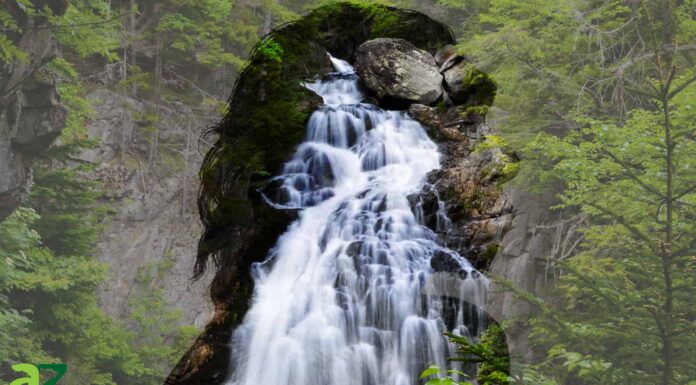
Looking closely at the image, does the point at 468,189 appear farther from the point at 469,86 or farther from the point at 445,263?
the point at 469,86

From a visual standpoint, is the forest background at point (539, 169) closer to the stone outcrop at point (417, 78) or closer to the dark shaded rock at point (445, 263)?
the stone outcrop at point (417, 78)

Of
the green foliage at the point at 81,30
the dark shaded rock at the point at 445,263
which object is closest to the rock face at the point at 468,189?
the dark shaded rock at the point at 445,263

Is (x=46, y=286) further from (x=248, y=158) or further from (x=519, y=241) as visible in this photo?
(x=519, y=241)

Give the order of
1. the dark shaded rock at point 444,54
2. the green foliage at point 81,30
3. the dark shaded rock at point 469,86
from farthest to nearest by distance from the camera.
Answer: the green foliage at point 81,30 → the dark shaded rock at point 444,54 → the dark shaded rock at point 469,86

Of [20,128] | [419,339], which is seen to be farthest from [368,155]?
[20,128]

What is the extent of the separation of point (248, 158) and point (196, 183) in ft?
51.7

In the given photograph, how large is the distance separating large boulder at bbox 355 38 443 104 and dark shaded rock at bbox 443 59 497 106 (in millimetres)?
162

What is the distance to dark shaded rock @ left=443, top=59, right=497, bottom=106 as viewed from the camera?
23.0 ft

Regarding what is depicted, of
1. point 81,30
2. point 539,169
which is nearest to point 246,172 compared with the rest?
point 539,169

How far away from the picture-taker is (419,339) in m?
5.12

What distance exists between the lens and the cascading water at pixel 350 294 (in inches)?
197

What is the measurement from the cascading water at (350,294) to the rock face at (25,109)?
989cm

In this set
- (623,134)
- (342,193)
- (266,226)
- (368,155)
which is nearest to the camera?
(266,226)

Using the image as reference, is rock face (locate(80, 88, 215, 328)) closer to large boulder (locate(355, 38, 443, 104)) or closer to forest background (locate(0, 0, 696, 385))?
forest background (locate(0, 0, 696, 385))
